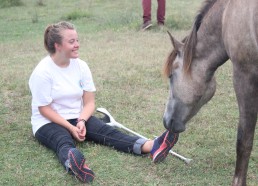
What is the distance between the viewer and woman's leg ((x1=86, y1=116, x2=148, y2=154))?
142 inches

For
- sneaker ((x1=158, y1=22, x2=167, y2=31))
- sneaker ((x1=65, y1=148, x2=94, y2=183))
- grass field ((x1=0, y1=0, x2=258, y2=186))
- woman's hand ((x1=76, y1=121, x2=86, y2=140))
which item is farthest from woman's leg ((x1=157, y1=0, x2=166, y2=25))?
sneaker ((x1=65, y1=148, x2=94, y2=183))

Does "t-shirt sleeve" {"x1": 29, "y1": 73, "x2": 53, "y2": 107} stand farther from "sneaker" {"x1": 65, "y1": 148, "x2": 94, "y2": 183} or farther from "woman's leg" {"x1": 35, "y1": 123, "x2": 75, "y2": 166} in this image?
"sneaker" {"x1": 65, "y1": 148, "x2": 94, "y2": 183}

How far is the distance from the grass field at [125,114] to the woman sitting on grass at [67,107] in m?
0.10

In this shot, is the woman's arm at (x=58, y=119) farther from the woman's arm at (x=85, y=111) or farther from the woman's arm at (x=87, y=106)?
the woman's arm at (x=87, y=106)

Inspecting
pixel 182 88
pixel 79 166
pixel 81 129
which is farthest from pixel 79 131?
pixel 182 88

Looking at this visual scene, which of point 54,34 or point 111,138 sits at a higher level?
point 54,34

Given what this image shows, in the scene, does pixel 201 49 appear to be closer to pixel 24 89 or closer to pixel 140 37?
pixel 24 89

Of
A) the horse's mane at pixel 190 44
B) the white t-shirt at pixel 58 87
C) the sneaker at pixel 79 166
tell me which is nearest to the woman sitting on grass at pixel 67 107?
the white t-shirt at pixel 58 87

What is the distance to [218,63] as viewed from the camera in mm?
3168

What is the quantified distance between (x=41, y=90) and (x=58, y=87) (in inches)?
5.8

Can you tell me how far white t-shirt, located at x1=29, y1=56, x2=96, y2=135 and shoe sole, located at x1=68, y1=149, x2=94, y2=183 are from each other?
0.68 meters

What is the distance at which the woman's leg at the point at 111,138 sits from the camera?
142 inches

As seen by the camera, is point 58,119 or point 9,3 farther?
point 9,3

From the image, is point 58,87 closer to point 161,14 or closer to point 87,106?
point 87,106
